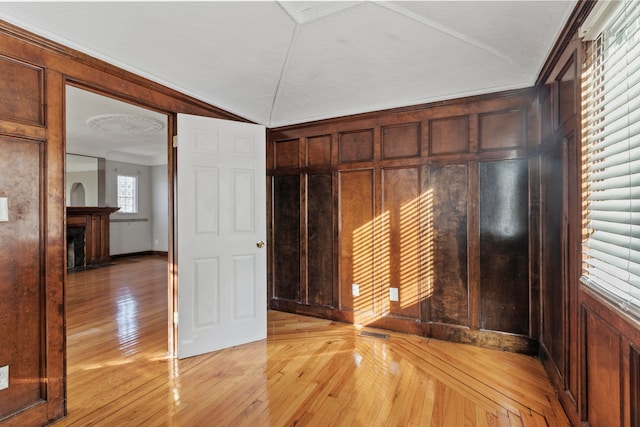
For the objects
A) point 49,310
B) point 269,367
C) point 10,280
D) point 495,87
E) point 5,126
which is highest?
point 495,87

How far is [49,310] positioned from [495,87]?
3.57m

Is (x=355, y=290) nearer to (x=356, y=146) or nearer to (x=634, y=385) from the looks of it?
(x=356, y=146)

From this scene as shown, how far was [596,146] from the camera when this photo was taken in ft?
4.89

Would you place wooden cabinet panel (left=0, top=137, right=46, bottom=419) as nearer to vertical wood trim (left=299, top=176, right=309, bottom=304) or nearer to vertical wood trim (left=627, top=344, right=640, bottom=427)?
vertical wood trim (left=299, top=176, right=309, bottom=304)

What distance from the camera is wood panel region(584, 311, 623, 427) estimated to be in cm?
130

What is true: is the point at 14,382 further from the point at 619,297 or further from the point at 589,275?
the point at 589,275

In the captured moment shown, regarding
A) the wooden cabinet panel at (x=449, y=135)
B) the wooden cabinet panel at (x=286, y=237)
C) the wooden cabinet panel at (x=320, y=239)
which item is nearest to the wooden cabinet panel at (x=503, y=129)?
the wooden cabinet panel at (x=449, y=135)

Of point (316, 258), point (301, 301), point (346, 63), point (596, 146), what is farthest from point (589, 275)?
point (301, 301)

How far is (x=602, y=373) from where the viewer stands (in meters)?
1.42

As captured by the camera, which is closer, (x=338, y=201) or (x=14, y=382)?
(x=14, y=382)

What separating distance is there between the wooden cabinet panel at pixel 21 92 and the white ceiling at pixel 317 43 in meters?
0.23

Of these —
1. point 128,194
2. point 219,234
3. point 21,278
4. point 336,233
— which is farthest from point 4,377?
point 128,194

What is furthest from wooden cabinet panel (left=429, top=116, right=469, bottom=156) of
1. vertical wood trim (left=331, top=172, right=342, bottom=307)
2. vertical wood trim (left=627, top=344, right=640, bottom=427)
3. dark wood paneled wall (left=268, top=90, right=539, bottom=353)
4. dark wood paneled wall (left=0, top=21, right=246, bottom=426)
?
dark wood paneled wall (left=0, top=21, right=246, bottom=426)

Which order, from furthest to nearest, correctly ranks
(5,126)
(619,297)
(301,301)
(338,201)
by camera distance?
1. (301,301)
2. (338,201)
3. (5,126)
4. (619,297)
